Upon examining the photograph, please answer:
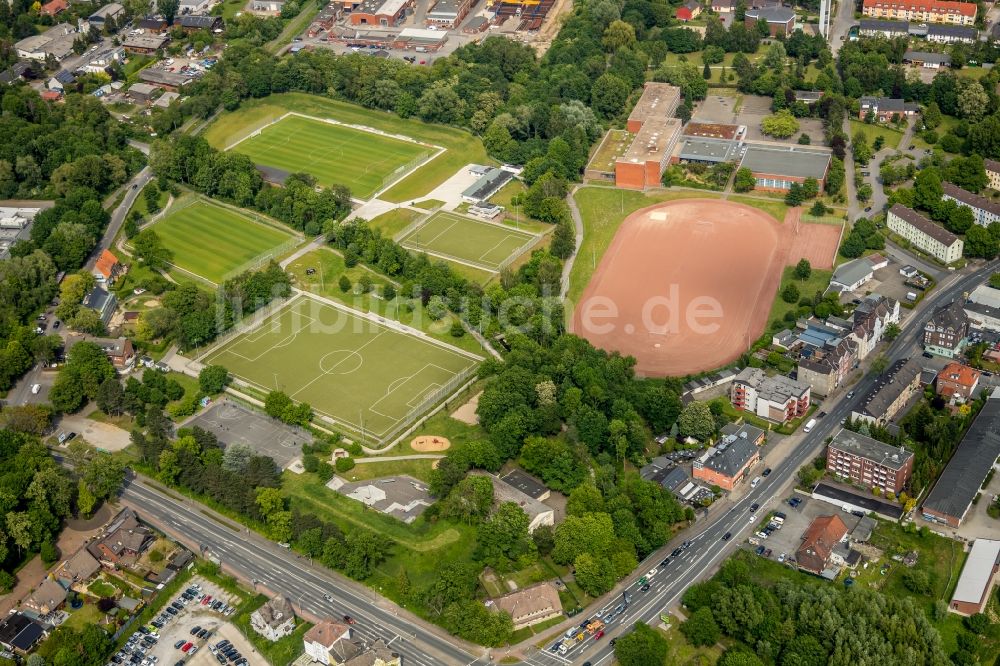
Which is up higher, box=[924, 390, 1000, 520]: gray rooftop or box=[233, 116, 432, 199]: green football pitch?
box=[233, 116, 432, 199]: green football pitch

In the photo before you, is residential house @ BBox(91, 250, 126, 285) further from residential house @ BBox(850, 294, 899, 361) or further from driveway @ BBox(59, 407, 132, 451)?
residential house @ BBox(850, 294, 899, 361)

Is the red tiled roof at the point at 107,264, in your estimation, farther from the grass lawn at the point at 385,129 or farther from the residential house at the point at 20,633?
the residential house at the point at 20,633

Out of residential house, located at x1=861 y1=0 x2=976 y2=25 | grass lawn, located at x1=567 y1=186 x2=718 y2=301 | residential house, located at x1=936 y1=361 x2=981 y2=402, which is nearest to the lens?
residential house, located at x1=936 y1=361 x2=981 y2=402

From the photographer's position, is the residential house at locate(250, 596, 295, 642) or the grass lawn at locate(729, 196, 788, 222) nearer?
the residential house at locate(250, 596, 295, 642)

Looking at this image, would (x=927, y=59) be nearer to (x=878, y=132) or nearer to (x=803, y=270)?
(x=878, y=132)

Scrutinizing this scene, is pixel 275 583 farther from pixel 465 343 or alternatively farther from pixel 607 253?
pixel 607 253

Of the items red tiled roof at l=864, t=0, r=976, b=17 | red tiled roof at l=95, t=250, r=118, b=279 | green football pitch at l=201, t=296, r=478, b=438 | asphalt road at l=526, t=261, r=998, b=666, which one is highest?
red tiled roof at l=864, t=0, r=976, b=17

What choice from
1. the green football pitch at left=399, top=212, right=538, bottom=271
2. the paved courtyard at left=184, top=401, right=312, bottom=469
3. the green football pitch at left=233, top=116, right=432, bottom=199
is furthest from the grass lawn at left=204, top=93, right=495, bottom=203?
the paved courtyard at left=184, top=401, right=312, bottom=469

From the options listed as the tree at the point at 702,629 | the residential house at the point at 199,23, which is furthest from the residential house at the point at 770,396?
the residential house at the point at 199,23
